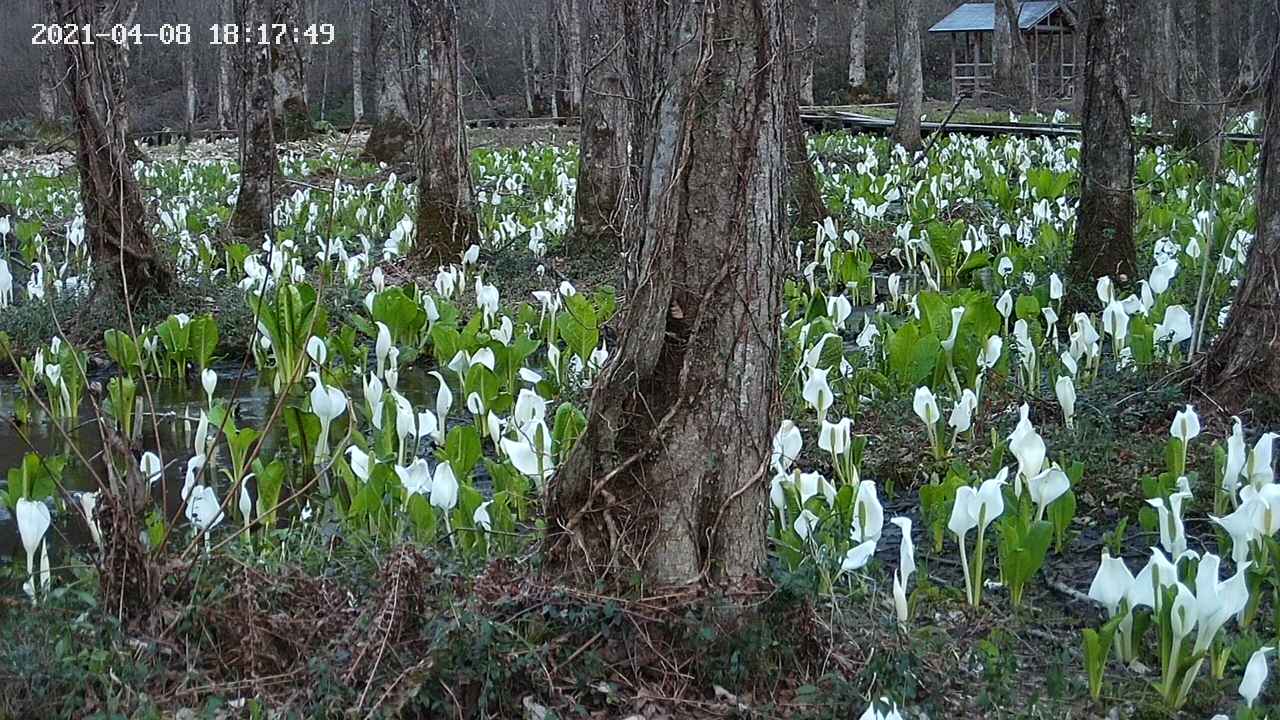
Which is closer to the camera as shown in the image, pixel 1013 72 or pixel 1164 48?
pixel 1164 48

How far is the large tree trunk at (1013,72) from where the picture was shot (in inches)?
1019

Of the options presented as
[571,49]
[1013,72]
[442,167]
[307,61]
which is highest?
[571,49]

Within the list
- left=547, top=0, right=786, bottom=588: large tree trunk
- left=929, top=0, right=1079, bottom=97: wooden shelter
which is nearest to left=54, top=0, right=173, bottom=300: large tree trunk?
left=547, top=0, right=786, bottom=588: large tree trunk

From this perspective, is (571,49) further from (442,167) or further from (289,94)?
(442,167)

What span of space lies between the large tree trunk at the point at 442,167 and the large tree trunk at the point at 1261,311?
5892 millimetres

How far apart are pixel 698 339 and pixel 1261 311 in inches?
117

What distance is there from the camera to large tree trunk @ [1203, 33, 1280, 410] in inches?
201

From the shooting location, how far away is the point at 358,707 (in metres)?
2.94

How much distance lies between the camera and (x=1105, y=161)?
25.2ft

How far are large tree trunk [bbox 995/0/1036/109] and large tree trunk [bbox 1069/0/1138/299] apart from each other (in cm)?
1754

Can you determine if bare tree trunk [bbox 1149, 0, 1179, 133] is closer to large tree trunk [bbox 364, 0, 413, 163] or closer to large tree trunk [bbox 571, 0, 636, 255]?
large tree trunk [bbox 364, 0, 413, 163]

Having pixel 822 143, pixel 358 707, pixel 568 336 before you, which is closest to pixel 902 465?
pixel 568 336

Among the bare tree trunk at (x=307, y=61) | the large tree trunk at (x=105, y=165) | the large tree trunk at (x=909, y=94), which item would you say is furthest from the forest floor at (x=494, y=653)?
the large tree trunk at (x=909, y=94)

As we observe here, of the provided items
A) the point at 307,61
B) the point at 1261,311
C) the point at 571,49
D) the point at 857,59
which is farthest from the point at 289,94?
the point at 1261,311
